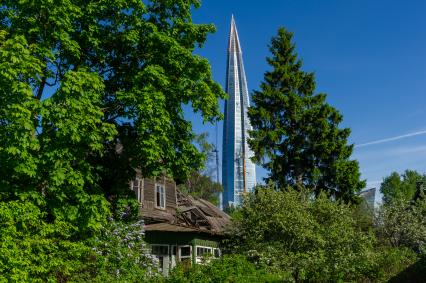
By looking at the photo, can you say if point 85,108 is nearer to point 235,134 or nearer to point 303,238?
point 303,238

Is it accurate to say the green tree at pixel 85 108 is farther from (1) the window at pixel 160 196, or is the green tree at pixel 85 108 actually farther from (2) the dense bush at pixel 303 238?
(1) the window at pixel 160 196

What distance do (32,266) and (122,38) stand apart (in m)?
7.91

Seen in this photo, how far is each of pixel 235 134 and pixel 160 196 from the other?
120 meters

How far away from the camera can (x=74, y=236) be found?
13.9 m

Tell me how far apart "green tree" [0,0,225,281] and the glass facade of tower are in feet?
413

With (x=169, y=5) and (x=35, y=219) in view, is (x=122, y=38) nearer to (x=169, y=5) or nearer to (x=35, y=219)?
(x=169, y=5)

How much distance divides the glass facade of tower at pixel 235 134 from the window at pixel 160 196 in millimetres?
114033

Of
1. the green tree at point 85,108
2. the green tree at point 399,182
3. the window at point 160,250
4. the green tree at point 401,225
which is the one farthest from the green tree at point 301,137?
the green tree at point 399,182

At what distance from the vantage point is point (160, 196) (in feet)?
94.0

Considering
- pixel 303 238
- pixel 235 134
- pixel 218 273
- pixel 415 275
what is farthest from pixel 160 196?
pixel 235 134

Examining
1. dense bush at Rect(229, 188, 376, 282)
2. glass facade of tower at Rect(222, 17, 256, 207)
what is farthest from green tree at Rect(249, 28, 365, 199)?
glass facade of tower at Rect(222, 17, 256, 207)

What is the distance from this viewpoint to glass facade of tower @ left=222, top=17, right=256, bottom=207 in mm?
147875

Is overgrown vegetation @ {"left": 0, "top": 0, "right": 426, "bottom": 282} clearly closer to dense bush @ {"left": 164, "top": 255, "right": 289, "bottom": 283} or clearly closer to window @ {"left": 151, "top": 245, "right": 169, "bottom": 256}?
dense bush @ {"left": 164, "top": 255, "right": 289, "bottom": 283}

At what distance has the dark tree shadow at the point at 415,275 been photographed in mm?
19094
